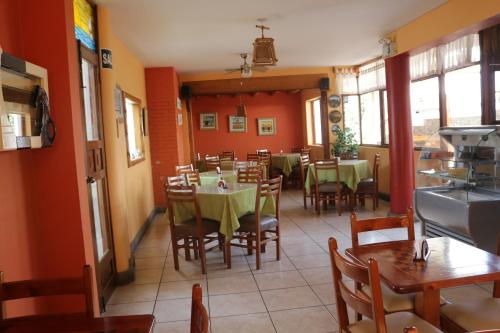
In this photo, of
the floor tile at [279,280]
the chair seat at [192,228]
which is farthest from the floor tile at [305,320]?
the chair seat at [192,228]

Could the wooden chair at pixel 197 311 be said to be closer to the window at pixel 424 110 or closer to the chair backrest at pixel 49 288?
the chair backrest at pixel 49 288

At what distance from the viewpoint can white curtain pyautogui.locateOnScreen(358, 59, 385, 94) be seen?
798 centimetres

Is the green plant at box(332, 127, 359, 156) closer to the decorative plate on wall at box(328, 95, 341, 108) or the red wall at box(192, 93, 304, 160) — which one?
the decorative plate on wall at box(328, 95, 341, 108)

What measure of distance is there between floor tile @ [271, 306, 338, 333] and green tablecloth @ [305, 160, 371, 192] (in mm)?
3743

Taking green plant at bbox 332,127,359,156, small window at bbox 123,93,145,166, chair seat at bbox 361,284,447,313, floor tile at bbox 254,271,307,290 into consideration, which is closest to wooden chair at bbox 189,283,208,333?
chair seat at bbox 361,284,447,313

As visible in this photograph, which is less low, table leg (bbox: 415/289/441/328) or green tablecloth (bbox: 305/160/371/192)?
green tablecloth (bbox: 305/160/371/192)

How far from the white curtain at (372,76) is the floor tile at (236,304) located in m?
5.60

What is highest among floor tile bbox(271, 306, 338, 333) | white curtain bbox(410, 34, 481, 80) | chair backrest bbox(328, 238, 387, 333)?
white curtain bbox(410, 34, 481, 80)

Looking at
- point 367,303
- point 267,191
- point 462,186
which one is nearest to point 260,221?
point 267,191

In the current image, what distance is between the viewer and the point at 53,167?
259 cm

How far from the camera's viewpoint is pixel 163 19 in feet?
15.8

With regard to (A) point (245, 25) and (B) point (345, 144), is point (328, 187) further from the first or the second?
(A) point (245, 25)

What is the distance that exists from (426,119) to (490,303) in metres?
4.89

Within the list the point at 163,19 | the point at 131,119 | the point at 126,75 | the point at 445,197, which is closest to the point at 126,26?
the point at 163,19
